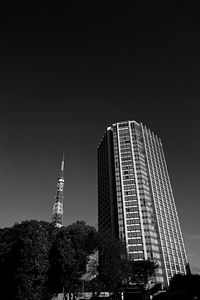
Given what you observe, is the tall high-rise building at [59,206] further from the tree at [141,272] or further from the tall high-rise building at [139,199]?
the tree at [141,272]

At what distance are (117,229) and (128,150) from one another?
39431 millimetres

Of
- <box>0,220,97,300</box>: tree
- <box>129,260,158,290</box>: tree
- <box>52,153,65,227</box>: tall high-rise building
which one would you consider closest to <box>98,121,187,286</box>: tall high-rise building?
<box>52,153,65,227</box>: tall high-rise building

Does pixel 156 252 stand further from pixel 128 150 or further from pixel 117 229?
pixel 128 150

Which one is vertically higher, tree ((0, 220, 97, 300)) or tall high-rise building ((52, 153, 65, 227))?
tall high-rise building ((52, 153, 65, 227))

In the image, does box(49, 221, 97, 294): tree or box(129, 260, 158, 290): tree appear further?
box(129, 260, 158, 290): tree

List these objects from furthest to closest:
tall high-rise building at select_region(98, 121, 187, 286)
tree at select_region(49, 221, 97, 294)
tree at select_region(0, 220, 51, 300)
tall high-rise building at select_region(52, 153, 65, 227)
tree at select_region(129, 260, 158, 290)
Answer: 1. tall high-rise building at select_region(52, 153, 65, 227)
2. tall high-rise building at select_region(98, 121, 187, 286)
3. tree at select_region(129, 260, 158, 290)
4. tree at select_region(49, 221, 97, 294)
5. tree at select_region(0, 220, 51, 300)

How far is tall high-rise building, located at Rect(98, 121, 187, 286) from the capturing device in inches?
4240

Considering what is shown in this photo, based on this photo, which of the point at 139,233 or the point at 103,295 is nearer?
the point at 103,295

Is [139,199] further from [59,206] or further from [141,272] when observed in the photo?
[141,272]

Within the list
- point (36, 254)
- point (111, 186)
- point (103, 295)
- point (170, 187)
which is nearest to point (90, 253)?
point (36, 254)

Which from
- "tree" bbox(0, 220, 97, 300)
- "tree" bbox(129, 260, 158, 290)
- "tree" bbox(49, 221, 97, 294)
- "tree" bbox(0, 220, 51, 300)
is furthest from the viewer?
"tree" bbox(129, 260, 158, 290)

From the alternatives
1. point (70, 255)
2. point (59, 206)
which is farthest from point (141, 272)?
point (59, 206)

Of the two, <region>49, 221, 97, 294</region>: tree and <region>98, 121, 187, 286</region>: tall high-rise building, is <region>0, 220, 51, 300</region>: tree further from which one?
<region>98, 121, 187, 286</region>: tall high-rise building

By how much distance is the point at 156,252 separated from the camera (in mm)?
106188
